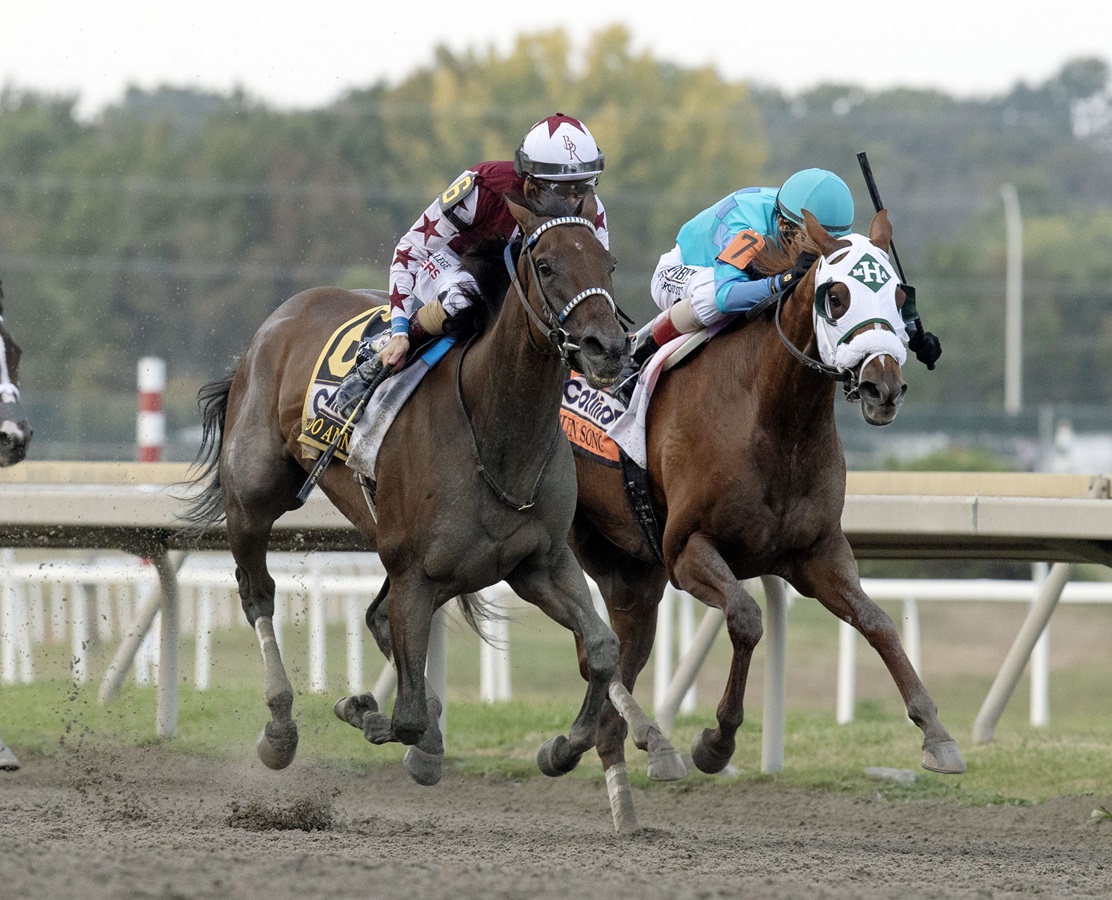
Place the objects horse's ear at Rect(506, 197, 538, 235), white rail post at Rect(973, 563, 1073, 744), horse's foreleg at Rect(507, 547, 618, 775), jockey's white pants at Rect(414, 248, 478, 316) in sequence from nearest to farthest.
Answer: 1. horse's ear at Rect(506, 197, 538, 235)
2. horse's foreleg at Rect(507, 547, 618, 775)
3. jockey's white pants at Rect(414, 248, 478, 316)
4. white rail post at Rect(973, 563, 1073, 744)

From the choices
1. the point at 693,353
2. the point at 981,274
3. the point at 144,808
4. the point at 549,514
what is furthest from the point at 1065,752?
the point at 981,274

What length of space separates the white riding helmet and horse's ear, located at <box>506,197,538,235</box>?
5.5 inches

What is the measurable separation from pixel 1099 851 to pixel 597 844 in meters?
1.47

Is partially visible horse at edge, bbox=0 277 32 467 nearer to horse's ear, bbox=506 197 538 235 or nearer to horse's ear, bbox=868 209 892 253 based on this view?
horse's ear, bbox=506 197 538 235

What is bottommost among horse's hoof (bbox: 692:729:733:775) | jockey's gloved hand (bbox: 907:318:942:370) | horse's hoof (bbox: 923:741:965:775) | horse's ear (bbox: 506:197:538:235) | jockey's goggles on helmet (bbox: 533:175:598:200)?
horse's hoof (bbox: 692:729:733:775)

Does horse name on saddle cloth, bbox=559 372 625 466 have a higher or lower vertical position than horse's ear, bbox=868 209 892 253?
lower

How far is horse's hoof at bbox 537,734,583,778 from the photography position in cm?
492

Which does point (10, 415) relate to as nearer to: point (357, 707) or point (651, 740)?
point (357, 707)

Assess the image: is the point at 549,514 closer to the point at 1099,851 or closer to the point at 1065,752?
the point at 1099,851

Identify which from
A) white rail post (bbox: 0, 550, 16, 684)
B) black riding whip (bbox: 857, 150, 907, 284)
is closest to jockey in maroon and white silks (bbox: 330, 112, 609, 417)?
black riding whip (bbox: 857, 150, 907, 284)

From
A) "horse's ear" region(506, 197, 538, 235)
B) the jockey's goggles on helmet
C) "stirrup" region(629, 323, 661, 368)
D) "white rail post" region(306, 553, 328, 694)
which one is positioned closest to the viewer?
"horse's ear" region(506, 197, 538, 235)

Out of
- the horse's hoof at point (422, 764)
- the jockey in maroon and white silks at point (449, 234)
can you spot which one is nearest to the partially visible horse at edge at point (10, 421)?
the jockey in maroon and white silks at point (449, 234)

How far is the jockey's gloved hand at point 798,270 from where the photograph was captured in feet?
16.8

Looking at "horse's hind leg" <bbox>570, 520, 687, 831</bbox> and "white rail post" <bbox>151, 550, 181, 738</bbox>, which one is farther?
"white rail post" <bbox>151, 550, 181, 738</bbox>
